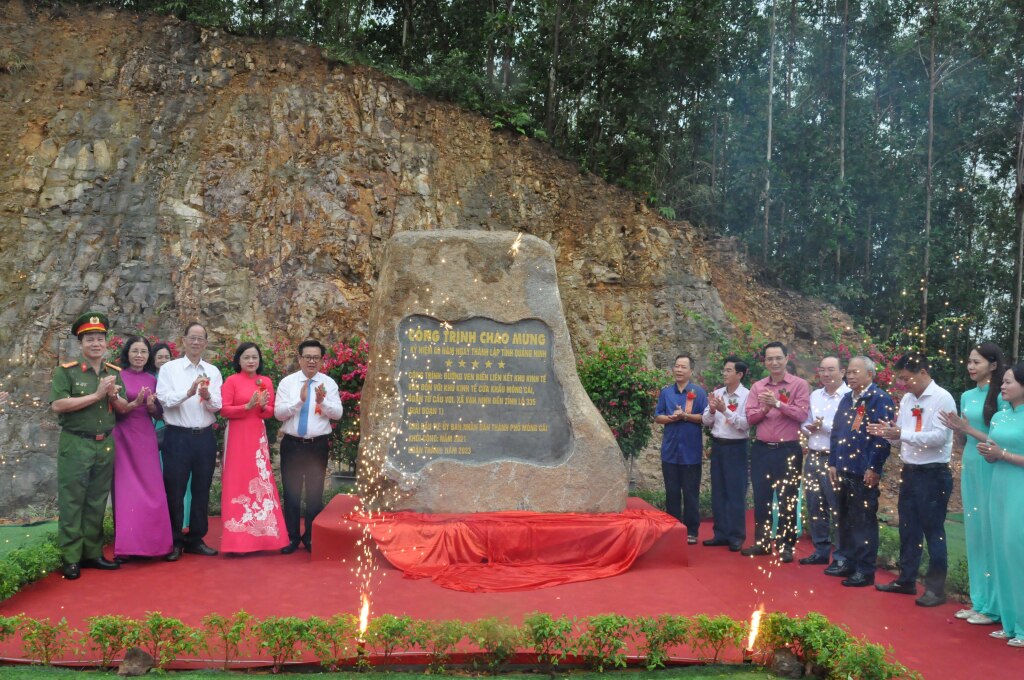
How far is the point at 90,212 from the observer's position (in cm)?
1273

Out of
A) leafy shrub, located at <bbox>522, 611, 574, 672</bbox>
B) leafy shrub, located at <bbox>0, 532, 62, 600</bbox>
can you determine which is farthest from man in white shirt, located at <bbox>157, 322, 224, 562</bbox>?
leafy shrub, located at <bbox>522, 611, 574, 672</bbox>

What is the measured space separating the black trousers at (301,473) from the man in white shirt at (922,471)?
4385mm

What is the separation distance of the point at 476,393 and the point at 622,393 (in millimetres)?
2634

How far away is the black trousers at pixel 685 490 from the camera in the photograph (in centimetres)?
695

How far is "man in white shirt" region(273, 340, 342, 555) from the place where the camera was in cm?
620

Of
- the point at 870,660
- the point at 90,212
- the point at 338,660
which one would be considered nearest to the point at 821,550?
the point at 870,660

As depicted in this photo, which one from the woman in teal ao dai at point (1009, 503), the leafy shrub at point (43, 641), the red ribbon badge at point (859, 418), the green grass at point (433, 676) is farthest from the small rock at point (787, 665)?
the leafy shrub at point (43, 641)

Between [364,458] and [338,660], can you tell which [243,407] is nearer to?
[364,458]

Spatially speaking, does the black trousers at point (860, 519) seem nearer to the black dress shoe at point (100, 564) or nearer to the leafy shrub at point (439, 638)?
the leafy shrub at point (439, 638)

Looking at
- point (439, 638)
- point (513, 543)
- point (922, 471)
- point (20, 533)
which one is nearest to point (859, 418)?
point (922, 471)

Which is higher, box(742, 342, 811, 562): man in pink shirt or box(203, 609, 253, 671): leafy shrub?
box(742, 342, 811, 562): man in pink shirt

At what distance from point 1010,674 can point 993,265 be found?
12.7 m

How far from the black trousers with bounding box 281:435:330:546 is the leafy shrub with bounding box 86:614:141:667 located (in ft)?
8.04

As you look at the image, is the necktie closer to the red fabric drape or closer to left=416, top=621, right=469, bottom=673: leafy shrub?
the red fabric drape
